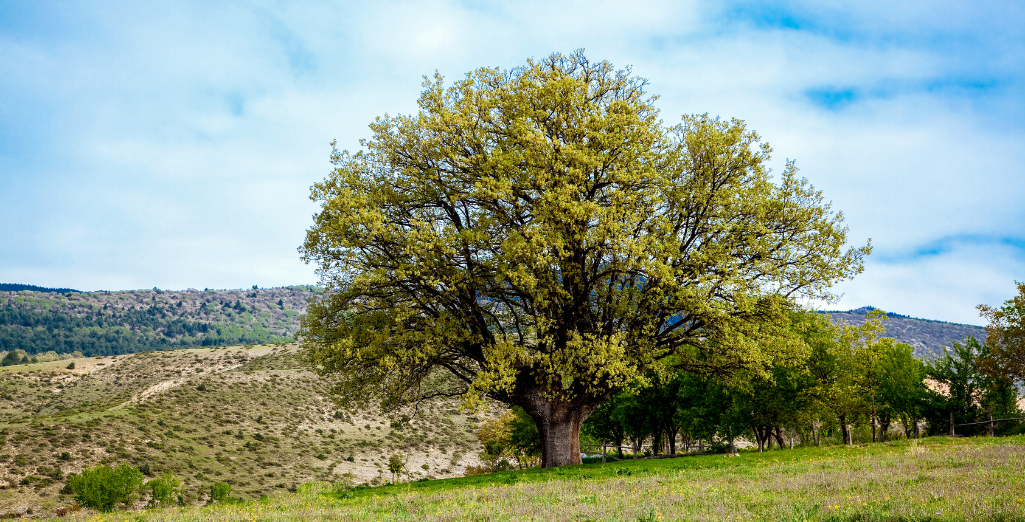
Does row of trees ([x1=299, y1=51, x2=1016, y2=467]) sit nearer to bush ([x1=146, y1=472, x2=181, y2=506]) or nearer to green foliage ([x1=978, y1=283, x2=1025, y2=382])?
bush ([x1=146, y1=472, x2=181, y2=506])

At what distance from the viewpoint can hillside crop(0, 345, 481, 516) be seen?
143ft

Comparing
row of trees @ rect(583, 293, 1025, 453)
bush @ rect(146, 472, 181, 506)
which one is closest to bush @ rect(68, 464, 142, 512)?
bush @ rect(146, 472, 181, 506)

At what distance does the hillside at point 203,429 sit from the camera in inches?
1715

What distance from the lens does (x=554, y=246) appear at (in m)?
21.6

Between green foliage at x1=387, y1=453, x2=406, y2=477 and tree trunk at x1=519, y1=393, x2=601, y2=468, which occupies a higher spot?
tree trunk at x1=519, y1=393, x2=601, y2=468

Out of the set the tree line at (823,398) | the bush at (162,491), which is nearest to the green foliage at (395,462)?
the tree line at (823,398)

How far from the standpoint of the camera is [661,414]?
1850 inches

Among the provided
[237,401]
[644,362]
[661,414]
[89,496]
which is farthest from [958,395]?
[237,401]

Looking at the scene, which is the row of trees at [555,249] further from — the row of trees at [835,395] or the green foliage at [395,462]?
the green foliage at [395,462]

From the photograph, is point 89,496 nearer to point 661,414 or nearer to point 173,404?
point 173,404

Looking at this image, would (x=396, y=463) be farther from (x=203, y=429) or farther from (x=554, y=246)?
(x=554, y=246)

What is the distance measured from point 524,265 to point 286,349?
7846 cm

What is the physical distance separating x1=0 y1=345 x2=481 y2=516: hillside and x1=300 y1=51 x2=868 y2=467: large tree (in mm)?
11488

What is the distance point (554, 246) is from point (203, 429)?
154ft
